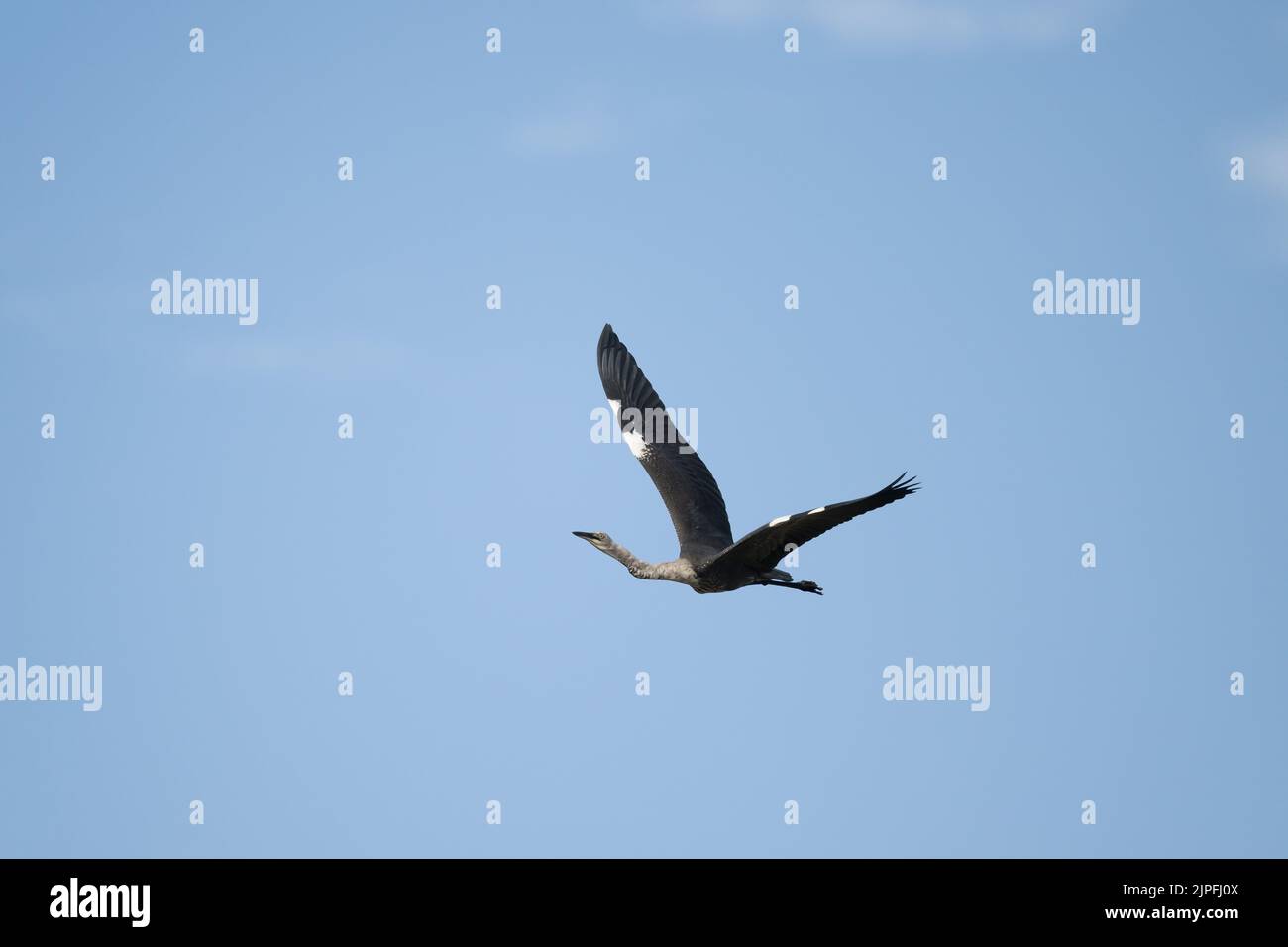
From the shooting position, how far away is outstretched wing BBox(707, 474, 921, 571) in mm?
20234

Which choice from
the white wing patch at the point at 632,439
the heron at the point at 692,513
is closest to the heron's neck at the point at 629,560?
the heron at the point at 692,513

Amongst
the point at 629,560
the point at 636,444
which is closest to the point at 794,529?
the point at 629,560

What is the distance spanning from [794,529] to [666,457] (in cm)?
621

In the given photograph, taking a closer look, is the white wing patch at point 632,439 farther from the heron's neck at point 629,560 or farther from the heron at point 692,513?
the heron's neck at point 629,560

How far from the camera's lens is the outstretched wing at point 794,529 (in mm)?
20234

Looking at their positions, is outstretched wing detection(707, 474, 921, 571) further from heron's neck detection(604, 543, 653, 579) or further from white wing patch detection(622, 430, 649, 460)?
white wing patch detection(622, 430, 649, 460)

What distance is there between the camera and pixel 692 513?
26.6 meters

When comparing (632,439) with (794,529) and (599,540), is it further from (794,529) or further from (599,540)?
(794,529)

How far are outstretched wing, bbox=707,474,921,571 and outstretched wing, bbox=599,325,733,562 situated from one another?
57.3 inches

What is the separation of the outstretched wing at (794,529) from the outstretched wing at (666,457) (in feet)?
4.77

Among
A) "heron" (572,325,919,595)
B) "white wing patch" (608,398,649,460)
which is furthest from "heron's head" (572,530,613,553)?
"white wing patch" (608,398,649,460)

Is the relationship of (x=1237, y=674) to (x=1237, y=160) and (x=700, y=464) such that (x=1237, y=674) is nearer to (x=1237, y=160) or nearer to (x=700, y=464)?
(x=1237, y=160)
